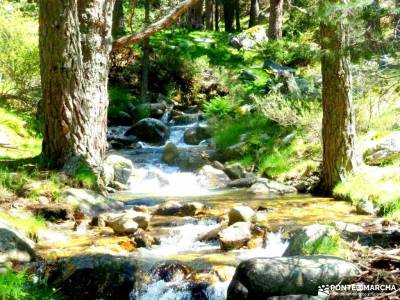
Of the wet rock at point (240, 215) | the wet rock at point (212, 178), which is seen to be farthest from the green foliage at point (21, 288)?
the wet rock at point (212, 178)

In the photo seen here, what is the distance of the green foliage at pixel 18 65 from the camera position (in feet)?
42.6

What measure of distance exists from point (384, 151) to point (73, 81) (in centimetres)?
534

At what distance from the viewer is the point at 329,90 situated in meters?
8.94

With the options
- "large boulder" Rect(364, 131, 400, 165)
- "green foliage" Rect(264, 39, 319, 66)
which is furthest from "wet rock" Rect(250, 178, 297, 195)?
"green foliage" Rect(264, 39, 319, 66)

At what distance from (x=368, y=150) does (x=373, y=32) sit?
504 centimetres

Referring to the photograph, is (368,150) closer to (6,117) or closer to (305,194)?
(305,194)

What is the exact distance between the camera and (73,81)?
320 inches

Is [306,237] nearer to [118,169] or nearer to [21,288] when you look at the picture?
[21,288]

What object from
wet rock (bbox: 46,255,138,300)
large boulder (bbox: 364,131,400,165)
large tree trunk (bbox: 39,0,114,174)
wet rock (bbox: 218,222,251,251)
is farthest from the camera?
large boulder (bbox: 364,131,400,165)

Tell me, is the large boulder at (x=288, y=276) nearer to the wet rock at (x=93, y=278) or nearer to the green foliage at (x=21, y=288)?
the wet rock at (x=93, y=278)

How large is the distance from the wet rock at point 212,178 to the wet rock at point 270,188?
1034 millimetres

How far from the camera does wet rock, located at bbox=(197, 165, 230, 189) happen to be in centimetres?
1111

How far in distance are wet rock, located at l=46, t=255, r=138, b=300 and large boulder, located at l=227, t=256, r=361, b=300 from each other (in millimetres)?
1103

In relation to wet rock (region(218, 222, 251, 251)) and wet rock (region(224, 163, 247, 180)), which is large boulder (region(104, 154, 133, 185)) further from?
wet rock (region(218, 222, 251, 251))
